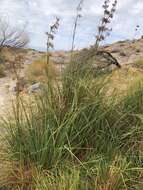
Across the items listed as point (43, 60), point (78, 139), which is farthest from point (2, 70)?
point (78, 139)

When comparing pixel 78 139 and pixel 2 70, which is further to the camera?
pixel 2 70

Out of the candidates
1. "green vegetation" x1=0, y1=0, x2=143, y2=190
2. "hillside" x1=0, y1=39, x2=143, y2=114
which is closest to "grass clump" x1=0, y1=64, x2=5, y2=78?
"hillside" x1=0, y1=39, x2=143, y2=114

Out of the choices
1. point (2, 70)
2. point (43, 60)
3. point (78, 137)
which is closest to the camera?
point (78, 137)

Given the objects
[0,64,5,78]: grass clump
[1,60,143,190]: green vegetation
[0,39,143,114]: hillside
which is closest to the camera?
[1,60,143,190]: green vegetation

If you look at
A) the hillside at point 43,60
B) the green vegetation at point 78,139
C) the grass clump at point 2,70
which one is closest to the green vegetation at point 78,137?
the green vegetation at point 78,139

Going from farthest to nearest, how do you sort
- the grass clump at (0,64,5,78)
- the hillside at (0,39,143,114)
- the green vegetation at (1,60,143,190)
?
the grass clump at (0,64,5,78) → the hillside at (0,39,143,114) → the green vegetation at (1,60,143,190)

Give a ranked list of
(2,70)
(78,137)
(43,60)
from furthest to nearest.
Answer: (2,70) → (43,60) → (78,137)

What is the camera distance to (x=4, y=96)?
12.6 m

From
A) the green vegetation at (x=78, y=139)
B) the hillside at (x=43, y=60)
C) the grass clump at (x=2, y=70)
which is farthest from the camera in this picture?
the grass clump at (x=2, y=70)

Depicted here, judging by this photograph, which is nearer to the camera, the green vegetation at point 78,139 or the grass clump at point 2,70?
the green vegetation at point 78,139

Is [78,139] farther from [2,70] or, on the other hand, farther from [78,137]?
[2,70]

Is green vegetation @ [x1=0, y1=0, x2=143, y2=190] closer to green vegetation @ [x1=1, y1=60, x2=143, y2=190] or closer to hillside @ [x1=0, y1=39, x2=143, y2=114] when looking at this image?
green vegetation @ [x1=1, y1=60, x2=143, y2=190]

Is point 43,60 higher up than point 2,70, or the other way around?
point 43,60

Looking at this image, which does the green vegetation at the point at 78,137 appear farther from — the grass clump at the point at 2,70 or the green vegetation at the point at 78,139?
the grass clump at the point at 2,70
